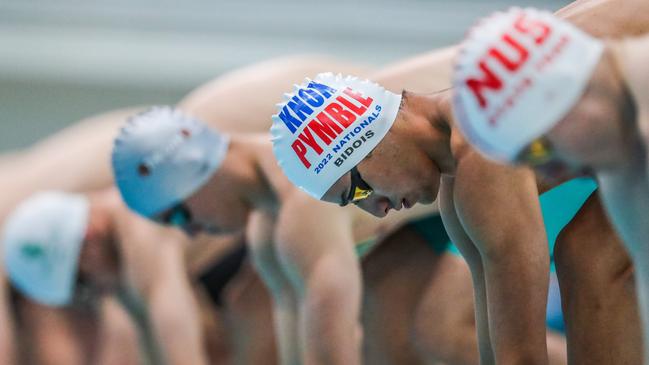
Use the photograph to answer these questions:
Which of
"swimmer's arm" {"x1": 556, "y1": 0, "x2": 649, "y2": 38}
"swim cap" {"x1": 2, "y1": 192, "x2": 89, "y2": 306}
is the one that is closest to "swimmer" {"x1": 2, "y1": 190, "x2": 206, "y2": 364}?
"swim cap" {"x1": 2, "y1": 192, "x2": 89, "y2": 306}

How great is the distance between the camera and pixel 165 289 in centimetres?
481

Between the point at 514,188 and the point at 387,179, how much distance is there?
0.32m

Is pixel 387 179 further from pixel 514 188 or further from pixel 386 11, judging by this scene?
pixel 386 11

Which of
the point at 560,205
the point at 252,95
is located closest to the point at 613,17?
the point at 560,205

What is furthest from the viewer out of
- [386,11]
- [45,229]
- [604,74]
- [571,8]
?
[386,11]

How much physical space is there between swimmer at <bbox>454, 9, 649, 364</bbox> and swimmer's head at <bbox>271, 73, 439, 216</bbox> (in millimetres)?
631

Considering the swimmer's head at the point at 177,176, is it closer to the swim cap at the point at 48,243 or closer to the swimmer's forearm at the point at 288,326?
the swimmer's forearm at the point at 288,326

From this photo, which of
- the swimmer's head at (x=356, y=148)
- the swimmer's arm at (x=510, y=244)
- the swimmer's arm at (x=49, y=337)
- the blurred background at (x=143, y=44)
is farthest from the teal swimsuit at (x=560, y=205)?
the blurred background at (x=143, y=44)

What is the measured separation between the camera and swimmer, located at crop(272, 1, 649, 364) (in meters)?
2.86

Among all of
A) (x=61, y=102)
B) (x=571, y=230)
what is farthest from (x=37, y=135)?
(x=571, y=230)

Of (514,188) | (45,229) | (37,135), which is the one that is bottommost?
(37,135)

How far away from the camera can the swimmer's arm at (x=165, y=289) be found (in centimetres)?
470

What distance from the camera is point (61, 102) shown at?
11172 millimetres

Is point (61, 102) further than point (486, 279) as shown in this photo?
Yes
